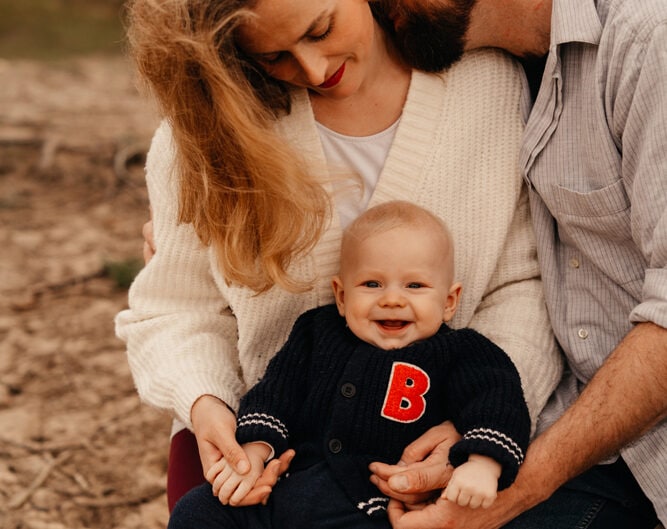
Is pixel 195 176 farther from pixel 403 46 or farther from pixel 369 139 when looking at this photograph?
pixel 403 46

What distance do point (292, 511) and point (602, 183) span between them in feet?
3.40

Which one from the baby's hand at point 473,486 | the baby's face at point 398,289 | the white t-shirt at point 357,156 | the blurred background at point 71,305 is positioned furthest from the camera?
the blurred background at point 71,305

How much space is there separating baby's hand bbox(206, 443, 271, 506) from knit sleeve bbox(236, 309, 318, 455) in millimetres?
34

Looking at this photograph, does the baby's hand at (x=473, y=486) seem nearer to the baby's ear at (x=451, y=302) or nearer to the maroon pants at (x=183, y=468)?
the baby's ear at (x=451, y=302)

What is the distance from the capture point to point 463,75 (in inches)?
97.4

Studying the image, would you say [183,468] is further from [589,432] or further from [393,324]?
[589,432]

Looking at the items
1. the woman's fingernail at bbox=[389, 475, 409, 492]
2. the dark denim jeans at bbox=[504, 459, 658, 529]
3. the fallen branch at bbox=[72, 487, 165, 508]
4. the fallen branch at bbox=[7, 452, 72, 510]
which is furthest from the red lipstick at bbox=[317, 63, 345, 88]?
the fallen branch at bbox=[7, 452, 72, 510]

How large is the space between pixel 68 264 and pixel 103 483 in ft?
6.25

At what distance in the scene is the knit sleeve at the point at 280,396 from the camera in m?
2.18

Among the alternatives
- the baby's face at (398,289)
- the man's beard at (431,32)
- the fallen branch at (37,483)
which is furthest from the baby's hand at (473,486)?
the fallen branch at (37,483)

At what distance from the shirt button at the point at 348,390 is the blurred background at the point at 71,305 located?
33.4 inches

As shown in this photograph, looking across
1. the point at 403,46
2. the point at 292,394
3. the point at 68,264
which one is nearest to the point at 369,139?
the point at 403,46

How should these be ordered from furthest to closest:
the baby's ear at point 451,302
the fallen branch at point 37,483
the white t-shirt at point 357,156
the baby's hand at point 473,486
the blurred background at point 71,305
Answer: the blurred background at point 71,305 → the fallen branch at point 37,483 → the white t-shirt at point 357,156 → the baby's ear at point 451,302 → the baby's hand at point 473,486

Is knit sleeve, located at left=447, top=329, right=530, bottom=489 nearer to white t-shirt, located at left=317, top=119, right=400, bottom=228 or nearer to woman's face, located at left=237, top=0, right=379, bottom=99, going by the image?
white t-shirt, located at left=317, top=119, right=400, bottom=228
